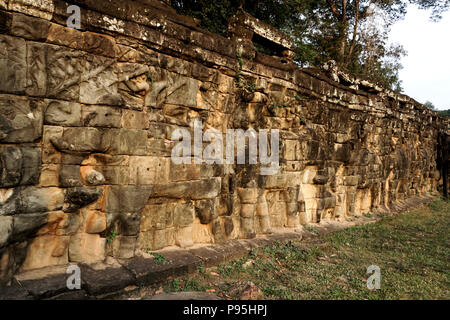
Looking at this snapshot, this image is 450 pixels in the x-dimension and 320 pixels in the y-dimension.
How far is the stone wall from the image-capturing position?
3.47m

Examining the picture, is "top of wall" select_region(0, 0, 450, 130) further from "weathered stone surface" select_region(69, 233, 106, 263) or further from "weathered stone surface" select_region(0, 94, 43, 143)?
"weathered stone surface" select_region(69, 233, 106, 263)

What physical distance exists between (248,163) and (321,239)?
244 cm

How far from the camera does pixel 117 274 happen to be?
12.5 feet

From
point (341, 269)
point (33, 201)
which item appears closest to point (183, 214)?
point (33, 201)

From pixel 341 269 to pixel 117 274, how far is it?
11.6 feet

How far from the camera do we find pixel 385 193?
11.5 m

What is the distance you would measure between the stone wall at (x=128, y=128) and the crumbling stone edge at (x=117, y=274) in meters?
0.17

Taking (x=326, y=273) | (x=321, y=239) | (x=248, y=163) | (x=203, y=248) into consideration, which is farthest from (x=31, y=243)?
(x=321, y=239)

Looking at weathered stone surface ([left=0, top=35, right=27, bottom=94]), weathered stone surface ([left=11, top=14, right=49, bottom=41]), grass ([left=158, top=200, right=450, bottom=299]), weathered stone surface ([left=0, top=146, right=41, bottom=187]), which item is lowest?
grass ([left=158, top=200, right=450, bottom=299])

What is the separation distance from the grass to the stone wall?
30.6 inches

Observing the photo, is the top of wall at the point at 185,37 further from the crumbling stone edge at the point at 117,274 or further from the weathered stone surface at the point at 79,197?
the crumbling stone edge at the point at 117,274

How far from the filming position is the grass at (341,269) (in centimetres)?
421

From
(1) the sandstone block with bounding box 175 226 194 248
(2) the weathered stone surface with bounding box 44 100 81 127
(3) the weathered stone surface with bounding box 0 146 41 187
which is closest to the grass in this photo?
(1) the sandstone block with bounding box 175 226 194 248

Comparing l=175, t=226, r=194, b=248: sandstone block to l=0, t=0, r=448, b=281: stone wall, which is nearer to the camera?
l=0, t=0, r=448, b=281: stone wall
